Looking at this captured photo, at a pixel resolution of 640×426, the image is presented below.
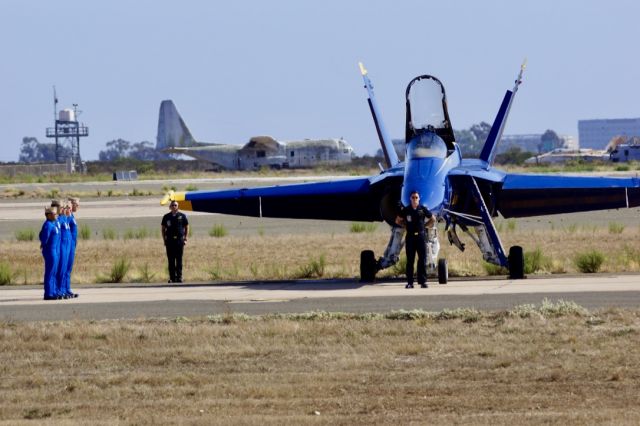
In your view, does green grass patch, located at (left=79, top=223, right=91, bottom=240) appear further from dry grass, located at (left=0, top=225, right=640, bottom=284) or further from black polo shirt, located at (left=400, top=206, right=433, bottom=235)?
black polo shirt, located at (left=400, top=206, right=433, bottom=235)

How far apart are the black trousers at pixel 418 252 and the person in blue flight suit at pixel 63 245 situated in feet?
18.3

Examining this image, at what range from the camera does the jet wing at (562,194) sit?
24.7 m

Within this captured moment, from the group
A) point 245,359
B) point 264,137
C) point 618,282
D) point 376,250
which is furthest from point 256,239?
point 264,137

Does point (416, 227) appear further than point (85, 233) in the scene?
No

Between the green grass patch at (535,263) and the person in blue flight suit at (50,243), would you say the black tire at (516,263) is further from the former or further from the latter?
the person in blue flight suit at (50,243)

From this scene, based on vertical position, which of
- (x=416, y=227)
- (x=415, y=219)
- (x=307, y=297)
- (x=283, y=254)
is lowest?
(x=307, y=297)

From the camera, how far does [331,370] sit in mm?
13703

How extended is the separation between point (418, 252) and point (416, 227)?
56cm

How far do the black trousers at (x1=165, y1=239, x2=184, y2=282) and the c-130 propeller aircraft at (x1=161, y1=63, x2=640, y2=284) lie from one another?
865mm

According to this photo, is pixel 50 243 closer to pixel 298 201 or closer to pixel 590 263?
pixel 298 201

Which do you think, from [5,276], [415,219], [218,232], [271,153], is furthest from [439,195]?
[271,153]

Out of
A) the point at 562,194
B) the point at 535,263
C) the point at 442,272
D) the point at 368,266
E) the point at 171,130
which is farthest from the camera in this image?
the point at 171,130

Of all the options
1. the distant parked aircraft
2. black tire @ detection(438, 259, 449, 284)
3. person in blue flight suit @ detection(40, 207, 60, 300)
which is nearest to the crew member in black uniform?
black tire @ detection(438, 259, 449, 284)

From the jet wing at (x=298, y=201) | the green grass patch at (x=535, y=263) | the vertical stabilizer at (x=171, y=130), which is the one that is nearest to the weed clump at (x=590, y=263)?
the green grass patch at (x=535, y=263)
